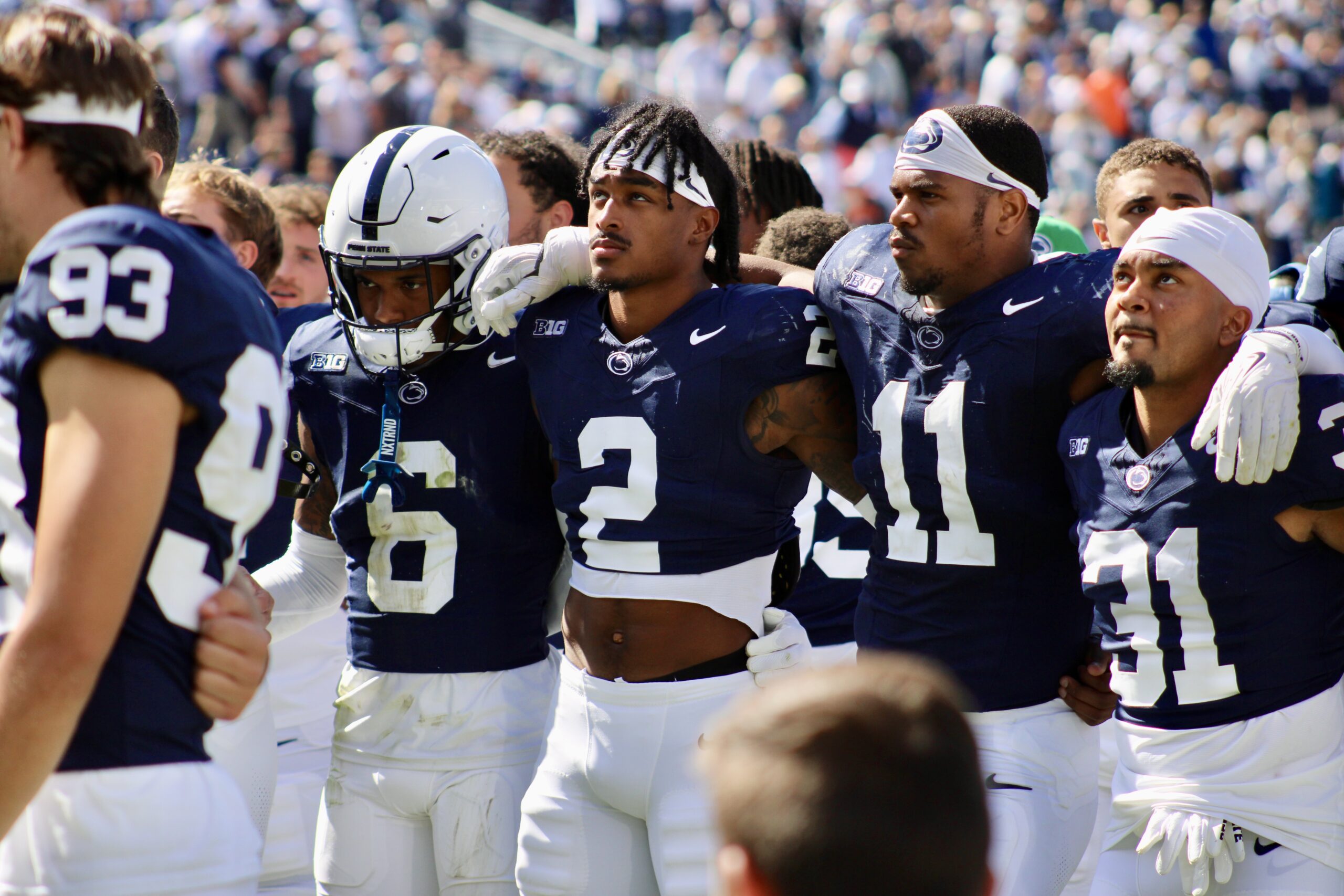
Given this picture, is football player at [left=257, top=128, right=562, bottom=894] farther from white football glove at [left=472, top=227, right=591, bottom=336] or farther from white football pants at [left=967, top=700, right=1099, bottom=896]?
white football pants at [left=967, top=700, right=1099, bottom=896]

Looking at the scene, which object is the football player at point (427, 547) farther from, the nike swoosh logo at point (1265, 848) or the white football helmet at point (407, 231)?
the nike swoosh logo at point (1265, 848)

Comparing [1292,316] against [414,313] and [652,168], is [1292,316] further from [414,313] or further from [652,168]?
[414,313]

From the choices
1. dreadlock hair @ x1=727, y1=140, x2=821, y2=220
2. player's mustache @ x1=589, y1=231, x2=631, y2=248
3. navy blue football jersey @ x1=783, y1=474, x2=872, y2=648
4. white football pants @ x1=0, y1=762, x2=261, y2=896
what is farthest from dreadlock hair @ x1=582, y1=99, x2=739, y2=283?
white football pants @ x1=0, y1=762, x2=261, y2=896

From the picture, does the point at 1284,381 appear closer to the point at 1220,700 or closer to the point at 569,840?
the point at 1220,700

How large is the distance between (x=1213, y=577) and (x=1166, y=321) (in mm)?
524

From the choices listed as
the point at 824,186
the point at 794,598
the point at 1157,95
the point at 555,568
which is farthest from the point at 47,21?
the point at 1157,95

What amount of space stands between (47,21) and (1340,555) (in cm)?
253

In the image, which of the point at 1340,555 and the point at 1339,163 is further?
the point at 1339,163

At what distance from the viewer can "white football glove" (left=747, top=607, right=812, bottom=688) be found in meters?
3.17

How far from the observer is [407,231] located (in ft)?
11.5

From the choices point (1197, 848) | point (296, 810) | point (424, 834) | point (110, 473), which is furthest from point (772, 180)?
point (110, 473)

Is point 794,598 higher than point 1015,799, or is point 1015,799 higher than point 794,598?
point 1015,799

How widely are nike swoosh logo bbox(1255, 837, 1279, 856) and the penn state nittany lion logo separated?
1.62 metres

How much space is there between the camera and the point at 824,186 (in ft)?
50.0
